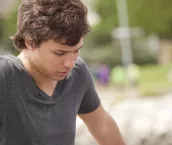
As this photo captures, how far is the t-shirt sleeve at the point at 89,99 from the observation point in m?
2.80

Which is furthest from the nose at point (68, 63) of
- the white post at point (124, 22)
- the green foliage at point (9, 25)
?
the green foliage at point (9, 25)

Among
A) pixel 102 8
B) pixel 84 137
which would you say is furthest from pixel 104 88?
pixel 84 137

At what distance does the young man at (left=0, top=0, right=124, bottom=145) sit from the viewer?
2332 millimetres

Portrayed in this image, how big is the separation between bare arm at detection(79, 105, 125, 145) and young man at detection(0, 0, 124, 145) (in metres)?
0.33

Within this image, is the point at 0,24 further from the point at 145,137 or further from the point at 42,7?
the point at 42,7

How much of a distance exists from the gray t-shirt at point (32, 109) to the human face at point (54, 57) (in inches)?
3.6

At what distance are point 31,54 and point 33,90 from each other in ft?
0.57

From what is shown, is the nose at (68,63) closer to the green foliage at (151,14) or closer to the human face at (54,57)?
the human face at (54,57)

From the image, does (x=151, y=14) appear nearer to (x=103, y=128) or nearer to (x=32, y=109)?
(x=103, y=128)

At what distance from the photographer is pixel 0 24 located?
139 feet

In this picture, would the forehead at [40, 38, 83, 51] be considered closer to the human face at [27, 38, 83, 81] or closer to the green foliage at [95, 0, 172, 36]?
the human face at [27, 38, 83, 81]

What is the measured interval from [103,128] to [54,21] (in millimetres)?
854

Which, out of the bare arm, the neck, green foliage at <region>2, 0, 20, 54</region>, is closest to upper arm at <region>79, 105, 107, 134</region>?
the bare arm

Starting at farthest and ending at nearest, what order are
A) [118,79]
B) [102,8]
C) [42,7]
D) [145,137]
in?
[102,8] < [118,79] < [145,137] < [42,7]
